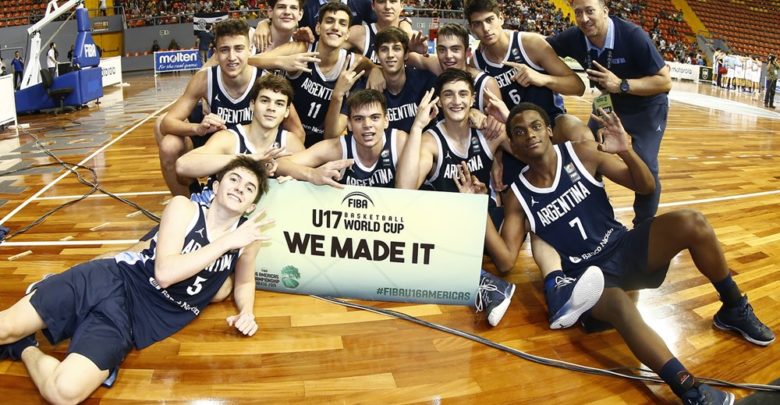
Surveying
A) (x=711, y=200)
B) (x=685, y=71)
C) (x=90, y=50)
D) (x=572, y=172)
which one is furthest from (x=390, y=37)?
(x=685, y=71)

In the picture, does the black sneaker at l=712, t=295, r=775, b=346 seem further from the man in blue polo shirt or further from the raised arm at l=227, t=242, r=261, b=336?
the raised arm at l=227, t=242, r=261, b=336

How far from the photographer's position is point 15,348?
216 cm

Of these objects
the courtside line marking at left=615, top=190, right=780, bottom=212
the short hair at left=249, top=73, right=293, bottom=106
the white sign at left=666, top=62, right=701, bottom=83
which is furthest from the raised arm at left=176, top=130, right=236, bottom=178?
the white sign at left=666, top=62, right=701, bottom=83

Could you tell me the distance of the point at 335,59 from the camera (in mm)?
3578

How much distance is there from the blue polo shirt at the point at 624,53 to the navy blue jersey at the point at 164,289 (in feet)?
7.85

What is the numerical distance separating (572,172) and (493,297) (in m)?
0.72

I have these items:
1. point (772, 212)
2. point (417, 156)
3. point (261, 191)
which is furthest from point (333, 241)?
point (772, 212)

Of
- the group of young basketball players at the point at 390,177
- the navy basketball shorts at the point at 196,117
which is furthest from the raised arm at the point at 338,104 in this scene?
the navy basketball shorts at the point at 196,117

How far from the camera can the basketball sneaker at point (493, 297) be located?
255 centimetres

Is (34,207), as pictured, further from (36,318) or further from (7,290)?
(36,318)

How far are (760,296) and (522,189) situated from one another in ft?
4.67

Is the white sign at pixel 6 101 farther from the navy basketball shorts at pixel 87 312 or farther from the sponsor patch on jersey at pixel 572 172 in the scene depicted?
the sponsor patch on jersey at pixel 572 172

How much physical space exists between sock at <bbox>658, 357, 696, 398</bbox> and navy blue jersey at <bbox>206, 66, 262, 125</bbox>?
267 cm

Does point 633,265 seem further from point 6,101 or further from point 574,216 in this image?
point 6,101
